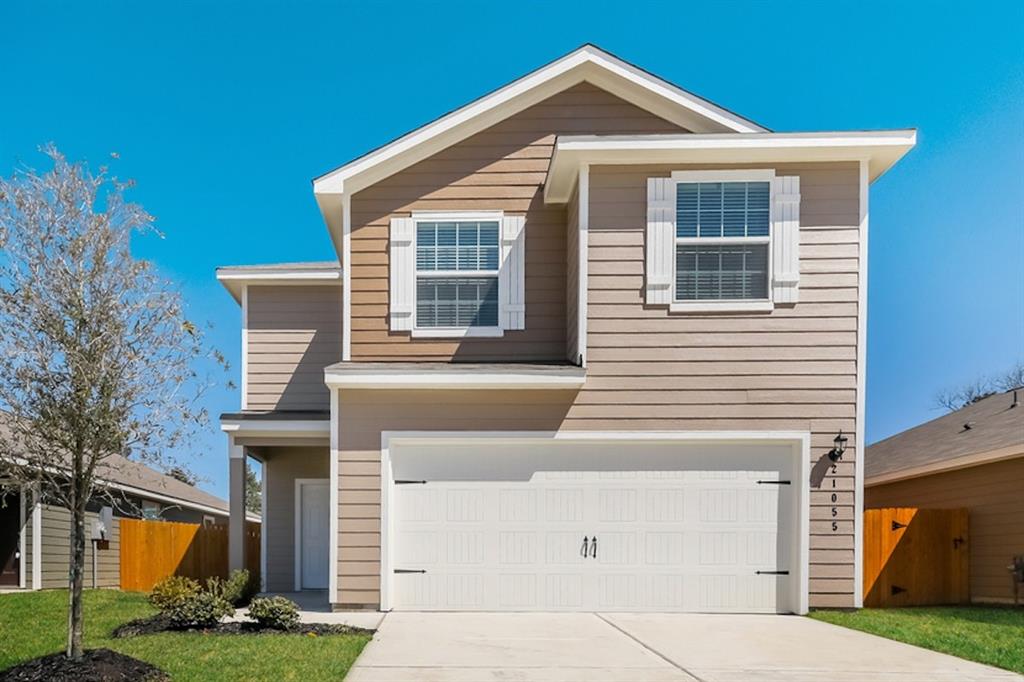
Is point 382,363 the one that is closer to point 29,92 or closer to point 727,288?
point 727,288

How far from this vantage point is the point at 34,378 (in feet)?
18.4

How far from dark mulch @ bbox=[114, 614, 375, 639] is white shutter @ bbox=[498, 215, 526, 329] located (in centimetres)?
405

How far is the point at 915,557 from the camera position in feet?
34.7

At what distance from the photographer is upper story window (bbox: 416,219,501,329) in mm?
10133

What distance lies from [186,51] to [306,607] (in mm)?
13781

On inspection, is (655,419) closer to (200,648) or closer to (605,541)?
(605,541)

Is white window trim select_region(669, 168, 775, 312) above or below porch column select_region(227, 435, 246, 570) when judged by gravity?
above

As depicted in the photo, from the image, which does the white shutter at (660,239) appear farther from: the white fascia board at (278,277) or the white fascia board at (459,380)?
the white fascia board at (278,277)

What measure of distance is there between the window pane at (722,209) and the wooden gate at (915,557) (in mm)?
4009

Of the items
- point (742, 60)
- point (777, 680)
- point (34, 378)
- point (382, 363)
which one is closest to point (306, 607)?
point (382, 363)

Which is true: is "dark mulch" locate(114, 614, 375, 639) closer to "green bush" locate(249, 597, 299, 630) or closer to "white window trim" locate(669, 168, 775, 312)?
"green bush" locate(249, 597, 299, 630)

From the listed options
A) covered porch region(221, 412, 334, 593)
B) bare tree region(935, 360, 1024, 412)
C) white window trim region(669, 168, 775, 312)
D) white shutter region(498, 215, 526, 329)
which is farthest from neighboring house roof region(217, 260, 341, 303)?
bare tree region(935, 360, 1024, 412)

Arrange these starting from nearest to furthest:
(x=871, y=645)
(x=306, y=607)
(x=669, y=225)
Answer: (x=871, y=645) < (x=669, y=225) < (x=306, y=607)

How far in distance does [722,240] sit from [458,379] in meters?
3.41
